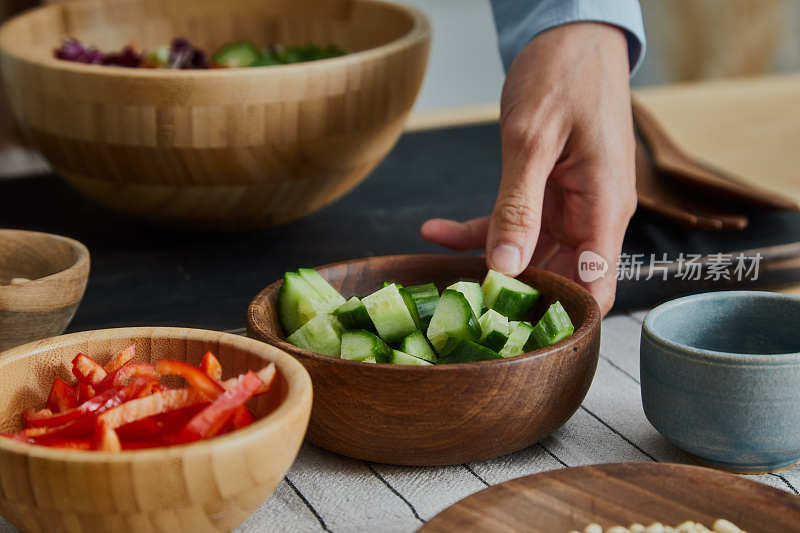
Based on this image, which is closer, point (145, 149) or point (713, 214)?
point (145, 149)

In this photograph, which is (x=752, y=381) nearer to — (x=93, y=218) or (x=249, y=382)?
(x=249, y=382)

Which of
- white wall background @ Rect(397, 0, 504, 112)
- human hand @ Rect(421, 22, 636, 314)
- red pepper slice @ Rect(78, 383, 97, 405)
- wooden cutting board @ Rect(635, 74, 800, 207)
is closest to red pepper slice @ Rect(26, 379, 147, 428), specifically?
red pepper slice @ Rect(78, 383, 97, 405)

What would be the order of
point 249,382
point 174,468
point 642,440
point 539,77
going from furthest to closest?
point 539,77 < point 642,440 < point 249,382 < point 174,468

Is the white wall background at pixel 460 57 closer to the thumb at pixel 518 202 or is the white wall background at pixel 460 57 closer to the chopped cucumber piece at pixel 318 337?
the thumb at pixel 518 202

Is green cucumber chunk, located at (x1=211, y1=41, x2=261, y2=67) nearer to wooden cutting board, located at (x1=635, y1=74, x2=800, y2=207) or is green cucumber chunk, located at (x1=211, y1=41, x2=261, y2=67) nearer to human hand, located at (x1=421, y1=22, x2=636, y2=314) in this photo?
human hand, located at (x1=421, y1=22, x2=636, y2=314)

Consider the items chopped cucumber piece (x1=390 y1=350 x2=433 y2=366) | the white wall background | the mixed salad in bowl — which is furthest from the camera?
the white wall background

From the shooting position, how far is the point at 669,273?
4.13ft

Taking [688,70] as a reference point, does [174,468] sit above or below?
above

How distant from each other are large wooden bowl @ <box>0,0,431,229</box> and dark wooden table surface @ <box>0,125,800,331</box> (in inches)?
2.3

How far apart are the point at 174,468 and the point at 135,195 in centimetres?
76

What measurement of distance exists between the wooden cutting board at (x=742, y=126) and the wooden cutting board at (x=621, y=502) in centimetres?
99

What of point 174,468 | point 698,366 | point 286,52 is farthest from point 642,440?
point 286,52

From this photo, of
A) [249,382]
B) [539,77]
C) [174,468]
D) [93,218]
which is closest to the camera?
[174,468]

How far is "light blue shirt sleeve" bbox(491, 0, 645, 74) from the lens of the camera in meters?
1.24
